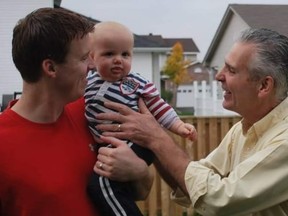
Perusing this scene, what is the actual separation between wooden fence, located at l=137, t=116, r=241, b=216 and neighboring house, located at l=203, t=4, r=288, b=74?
78.2 feet

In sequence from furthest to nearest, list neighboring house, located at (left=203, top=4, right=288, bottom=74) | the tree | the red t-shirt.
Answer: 1. the tree
2. neighboring house, located at (left=203, top=4, right=288, bottom=74)
3. the red t-shirt

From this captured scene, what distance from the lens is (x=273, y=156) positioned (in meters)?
2.43

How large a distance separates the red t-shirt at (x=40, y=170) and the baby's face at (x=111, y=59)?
484mm

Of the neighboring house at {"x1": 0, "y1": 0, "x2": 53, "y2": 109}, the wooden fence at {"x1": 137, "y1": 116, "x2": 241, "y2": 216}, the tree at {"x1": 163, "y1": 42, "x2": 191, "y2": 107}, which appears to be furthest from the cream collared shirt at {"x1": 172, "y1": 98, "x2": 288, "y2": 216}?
the tree at {"x1": 163, "y1": 42, "x2": 191, "y2": 107}

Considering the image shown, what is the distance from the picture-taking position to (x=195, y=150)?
7938mm

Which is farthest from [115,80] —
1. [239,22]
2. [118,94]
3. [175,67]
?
[175,67]

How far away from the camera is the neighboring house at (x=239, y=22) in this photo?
33.3 metres

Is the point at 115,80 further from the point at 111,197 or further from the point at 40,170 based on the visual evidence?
the point at 40,170

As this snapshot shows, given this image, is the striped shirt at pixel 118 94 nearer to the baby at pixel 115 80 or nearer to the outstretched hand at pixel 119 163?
A: the baby at pixel 115 80

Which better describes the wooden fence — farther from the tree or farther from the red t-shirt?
the tree

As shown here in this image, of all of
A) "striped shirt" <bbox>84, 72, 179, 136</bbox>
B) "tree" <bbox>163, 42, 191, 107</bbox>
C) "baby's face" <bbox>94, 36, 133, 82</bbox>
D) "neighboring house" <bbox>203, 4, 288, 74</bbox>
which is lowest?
"tree" <bbox>163, 42, 191, 107</bbox>

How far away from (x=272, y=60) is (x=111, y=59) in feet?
2.70

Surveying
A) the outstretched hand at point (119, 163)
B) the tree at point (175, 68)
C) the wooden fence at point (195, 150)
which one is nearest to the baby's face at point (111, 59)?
the outstretched hand at point (119, 163)

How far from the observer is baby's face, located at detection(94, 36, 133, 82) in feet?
9.46
